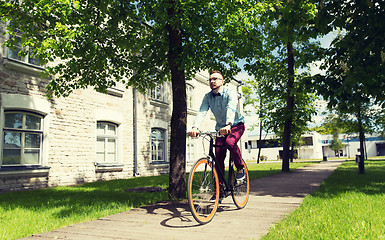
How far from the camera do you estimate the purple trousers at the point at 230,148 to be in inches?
167

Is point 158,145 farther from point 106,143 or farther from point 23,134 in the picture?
point 23,134

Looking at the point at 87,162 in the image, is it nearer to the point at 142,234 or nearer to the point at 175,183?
the point at 175,183

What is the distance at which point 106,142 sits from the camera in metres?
12.5

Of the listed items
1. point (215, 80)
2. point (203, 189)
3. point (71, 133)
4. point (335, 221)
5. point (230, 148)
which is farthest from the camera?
A: point (71, 133)

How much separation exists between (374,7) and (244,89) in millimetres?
30902

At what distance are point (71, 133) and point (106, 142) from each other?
1904 mm

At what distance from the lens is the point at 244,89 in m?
38.2

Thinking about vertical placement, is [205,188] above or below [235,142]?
below

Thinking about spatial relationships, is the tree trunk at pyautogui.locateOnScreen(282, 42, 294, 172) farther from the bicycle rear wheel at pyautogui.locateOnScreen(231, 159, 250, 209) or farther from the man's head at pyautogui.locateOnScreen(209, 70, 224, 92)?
the man's head at pyautogui.locateOnScreen(209, 70, 224, 92)

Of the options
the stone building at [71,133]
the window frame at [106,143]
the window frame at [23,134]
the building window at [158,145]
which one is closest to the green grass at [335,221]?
the stone building at [71,133]

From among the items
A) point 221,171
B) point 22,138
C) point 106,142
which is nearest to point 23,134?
point 22,138

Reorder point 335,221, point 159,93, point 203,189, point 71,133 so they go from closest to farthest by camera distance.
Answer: point 335,221 → point 203,189 → point 71,133 → point 159,93

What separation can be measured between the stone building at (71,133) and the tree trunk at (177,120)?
5684 mm

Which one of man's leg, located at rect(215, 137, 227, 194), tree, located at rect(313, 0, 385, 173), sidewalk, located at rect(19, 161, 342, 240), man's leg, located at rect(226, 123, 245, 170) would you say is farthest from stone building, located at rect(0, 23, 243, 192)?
tree, located at rect(313, 0, 385, 173)
